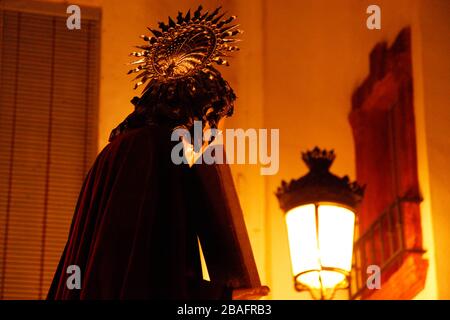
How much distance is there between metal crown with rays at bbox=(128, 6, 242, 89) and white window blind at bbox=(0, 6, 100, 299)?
3.29 m

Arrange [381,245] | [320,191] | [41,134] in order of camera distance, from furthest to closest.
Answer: [381,245]
[41,134]
[320,191]

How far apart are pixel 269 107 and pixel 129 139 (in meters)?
5.64

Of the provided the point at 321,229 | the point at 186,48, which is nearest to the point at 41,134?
the point at 321,229

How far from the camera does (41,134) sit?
7.17m

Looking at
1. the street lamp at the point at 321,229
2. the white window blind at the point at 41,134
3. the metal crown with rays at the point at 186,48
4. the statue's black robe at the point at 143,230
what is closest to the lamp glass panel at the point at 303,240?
the street lamp at the point at 321,229

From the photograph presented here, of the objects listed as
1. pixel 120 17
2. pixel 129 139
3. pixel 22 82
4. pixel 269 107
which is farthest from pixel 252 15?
pixel 129 139

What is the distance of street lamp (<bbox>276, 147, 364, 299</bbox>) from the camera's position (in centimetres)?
596

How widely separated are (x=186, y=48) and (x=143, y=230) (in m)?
0.77

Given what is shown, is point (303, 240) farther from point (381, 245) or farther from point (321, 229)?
point (381, 245)

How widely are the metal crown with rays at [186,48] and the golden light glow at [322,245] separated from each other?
8.08ft

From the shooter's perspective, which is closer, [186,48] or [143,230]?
[143,230]

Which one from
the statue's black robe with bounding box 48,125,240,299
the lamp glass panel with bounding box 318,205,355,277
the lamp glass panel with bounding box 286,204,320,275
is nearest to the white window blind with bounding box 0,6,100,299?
the lamp glass panel with bounding box 286,204,320,275

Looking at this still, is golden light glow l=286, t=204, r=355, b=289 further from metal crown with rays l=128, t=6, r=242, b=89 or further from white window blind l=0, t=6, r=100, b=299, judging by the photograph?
metal crown with rays l=128, t=6, r=242, b=89

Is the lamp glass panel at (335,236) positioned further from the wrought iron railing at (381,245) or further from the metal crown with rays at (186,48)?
the metal crown with rays at (186,48)
